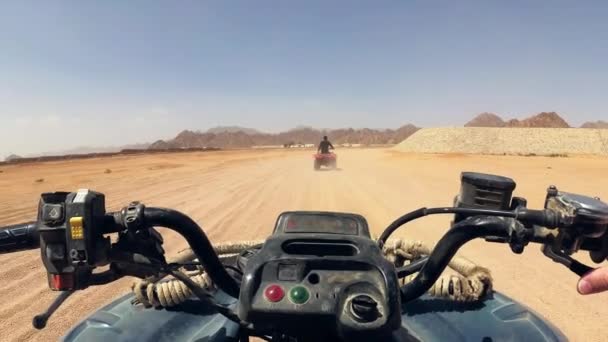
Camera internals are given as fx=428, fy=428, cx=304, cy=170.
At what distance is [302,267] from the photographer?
125 centimetres

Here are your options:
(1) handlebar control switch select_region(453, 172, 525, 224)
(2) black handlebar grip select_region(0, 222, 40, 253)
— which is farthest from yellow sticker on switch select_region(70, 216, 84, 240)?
(1) handlebar control switch select_region(453, 172, 525, 224)

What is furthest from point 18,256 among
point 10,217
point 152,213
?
point 152,213

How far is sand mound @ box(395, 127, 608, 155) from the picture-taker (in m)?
44.1

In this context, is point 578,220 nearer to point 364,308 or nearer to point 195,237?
point 364,308

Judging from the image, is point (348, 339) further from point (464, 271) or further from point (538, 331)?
point (464, 271)

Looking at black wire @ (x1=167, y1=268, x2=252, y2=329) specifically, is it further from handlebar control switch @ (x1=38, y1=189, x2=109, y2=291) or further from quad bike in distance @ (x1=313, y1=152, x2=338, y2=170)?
quad bike in distance @ (x1=313, y1=152, x2=338, y2=170)

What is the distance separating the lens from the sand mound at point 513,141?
44.1 metres

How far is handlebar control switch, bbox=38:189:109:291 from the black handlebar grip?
0.05 metres

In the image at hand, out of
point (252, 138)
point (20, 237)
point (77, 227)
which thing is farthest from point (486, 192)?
point (252, 138)

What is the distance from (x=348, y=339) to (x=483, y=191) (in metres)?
1.06

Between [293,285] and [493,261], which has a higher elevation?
[293,285]

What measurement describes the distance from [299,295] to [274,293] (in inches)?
2.8

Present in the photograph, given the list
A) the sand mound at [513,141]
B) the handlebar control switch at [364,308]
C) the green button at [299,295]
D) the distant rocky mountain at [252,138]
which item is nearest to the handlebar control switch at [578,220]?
the handlebar control switch at [364,308]

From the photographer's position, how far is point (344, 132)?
563 feet
